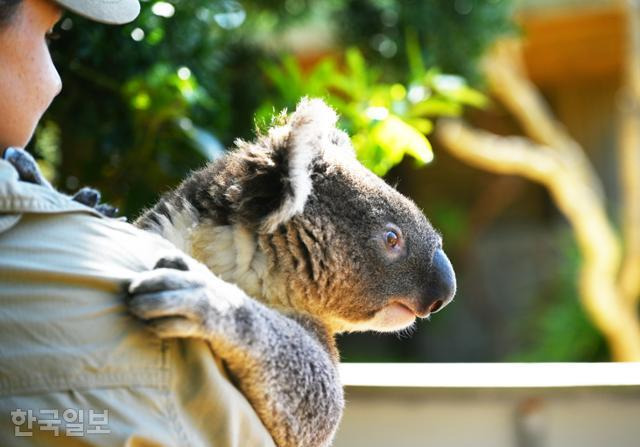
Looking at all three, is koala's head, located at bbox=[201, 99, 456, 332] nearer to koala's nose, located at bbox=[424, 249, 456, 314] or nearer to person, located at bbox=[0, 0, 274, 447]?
koala's nose, located at bbox=[424, 249, 456, 314]

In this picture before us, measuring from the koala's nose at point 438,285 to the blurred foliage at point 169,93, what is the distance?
752 millimetres

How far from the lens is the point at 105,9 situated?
1.57m

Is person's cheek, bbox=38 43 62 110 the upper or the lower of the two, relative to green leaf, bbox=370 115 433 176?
lower

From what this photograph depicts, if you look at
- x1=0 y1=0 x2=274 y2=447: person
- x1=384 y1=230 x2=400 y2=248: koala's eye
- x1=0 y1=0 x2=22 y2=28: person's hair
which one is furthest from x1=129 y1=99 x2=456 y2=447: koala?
x1=0 y1=0 x2=22 y2=28: person's hair

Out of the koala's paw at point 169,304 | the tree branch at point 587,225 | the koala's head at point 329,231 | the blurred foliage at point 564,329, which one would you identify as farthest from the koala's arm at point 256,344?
the blurred foliage at point 564,329

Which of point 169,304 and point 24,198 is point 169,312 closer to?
point 169,304

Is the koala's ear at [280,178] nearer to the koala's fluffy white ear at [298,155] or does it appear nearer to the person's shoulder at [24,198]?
the koala's fluffy white ear at [298,155]

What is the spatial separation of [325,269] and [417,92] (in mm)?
1805

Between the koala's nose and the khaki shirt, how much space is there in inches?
24.7

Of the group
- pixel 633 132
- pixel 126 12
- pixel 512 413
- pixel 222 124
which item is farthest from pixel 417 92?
pixel 633 132

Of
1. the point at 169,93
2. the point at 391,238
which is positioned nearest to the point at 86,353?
the point at 391,238

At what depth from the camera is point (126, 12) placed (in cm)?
162

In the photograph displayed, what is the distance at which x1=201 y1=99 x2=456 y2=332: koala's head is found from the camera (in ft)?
5.52

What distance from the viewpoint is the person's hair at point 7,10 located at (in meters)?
1.41
